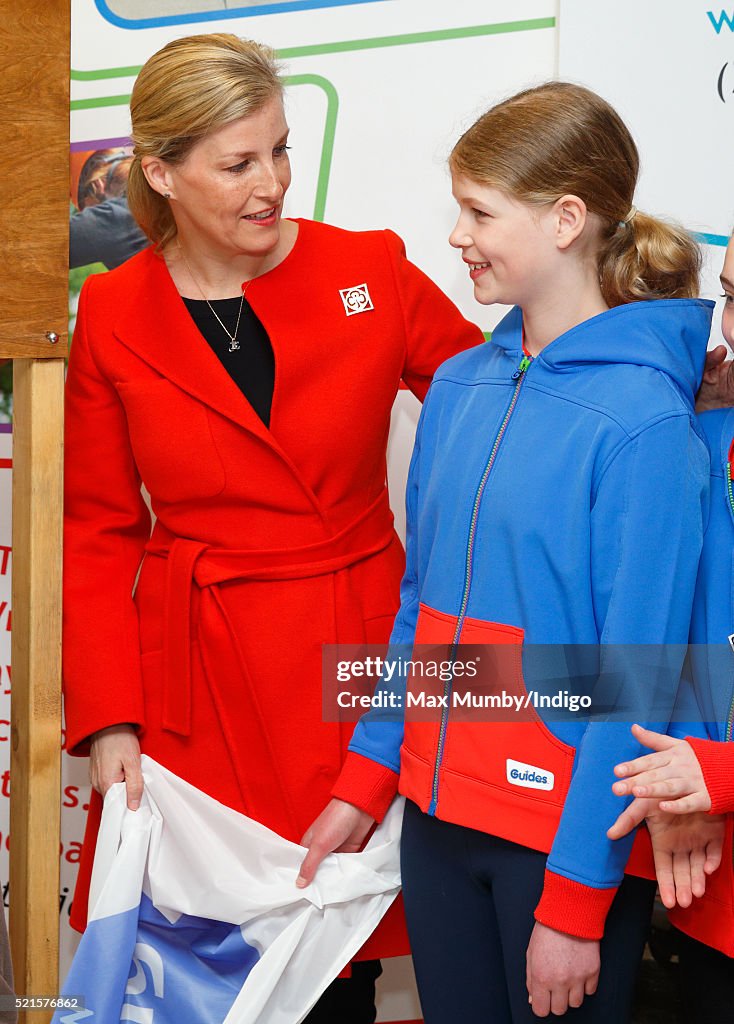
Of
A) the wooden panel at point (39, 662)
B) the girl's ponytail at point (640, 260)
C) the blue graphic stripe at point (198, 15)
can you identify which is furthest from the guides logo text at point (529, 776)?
the blue graphic stripe at point (198, 15)

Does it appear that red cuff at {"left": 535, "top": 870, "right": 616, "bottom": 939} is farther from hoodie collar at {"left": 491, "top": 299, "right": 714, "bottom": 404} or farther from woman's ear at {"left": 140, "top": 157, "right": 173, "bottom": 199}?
woman's ear at {"left": 140, "top": 157, "right": 173, "bottom": 199}

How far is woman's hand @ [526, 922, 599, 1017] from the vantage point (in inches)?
47.7

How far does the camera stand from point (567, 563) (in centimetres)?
125

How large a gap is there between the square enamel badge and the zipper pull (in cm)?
35

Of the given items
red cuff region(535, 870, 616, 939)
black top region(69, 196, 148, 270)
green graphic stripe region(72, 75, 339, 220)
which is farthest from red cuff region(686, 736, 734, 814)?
black top region(69, 196, 148, 270)

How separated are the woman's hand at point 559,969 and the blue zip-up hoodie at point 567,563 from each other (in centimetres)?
2

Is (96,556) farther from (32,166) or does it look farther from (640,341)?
(640,341)

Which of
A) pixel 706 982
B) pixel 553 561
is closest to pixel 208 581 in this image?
pixel 553 561

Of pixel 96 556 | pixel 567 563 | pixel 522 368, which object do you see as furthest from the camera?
pixel 96 556

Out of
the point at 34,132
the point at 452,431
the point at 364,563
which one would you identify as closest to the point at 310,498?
the point at 364,563

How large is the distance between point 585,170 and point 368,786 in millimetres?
803

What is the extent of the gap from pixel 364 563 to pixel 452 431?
1.09 ft

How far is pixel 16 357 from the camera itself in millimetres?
1514

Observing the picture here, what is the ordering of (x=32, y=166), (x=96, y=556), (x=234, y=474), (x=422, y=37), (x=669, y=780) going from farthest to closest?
(x=422, y=37), (x=96, y=556), (x=234, y=474), (x=32, y=166), (x=669, y=780)
